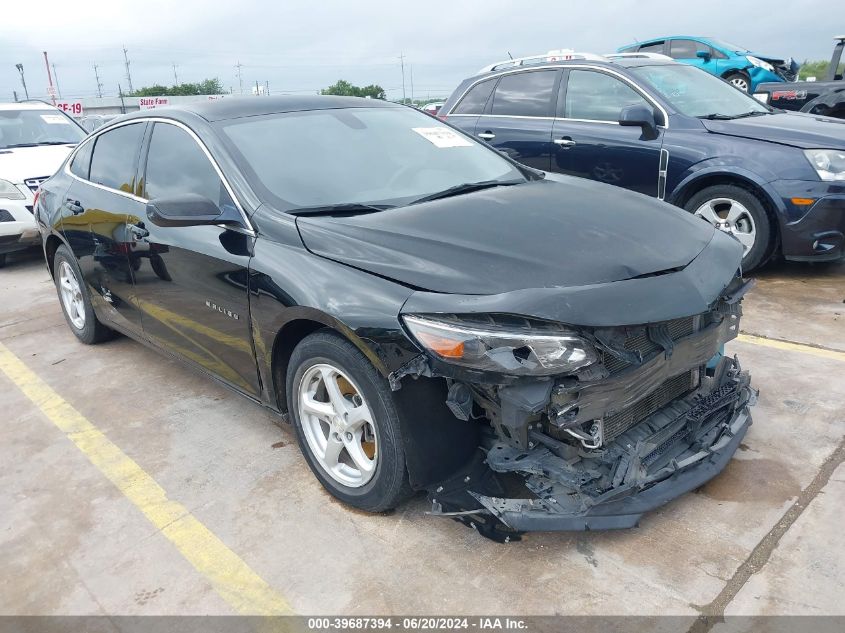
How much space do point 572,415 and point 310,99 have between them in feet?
7.92

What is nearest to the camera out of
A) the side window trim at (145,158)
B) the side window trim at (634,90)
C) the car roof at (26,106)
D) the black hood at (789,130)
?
the side window trim at (145,158)

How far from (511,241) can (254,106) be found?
1802 millimetres

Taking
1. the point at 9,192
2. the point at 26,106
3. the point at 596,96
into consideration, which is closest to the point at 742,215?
the point at 596,96

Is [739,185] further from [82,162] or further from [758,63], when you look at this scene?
[758,63]

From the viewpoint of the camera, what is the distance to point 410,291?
7.87ft

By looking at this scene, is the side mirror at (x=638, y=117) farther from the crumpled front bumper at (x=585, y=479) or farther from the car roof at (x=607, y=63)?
the crumpled front bumper at (x=585, y=479)

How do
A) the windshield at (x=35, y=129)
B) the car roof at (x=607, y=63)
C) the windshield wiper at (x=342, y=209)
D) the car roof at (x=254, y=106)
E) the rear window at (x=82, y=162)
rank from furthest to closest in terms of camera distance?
the windshield at (x=35, y=129)
the car roof at (x=607, y=63)
the rear window at (x=82, y=162)
the car roof at (x=254, y=106)
the windshield wiper at (x=342, y=209)

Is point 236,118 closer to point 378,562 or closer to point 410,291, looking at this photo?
point 410,291

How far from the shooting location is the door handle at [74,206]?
442 cm

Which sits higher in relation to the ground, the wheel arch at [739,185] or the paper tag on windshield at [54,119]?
the paper tag on windshield at [54,119]

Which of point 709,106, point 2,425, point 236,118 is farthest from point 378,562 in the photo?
point 709,106

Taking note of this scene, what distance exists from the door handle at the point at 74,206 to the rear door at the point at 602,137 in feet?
12.9

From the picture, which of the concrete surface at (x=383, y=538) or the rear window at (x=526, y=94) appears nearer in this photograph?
the concrete surface at (x=383, y=538)

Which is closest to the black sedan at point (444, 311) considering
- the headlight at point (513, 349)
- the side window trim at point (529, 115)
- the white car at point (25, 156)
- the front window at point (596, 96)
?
the headlight at point (513, 349)
